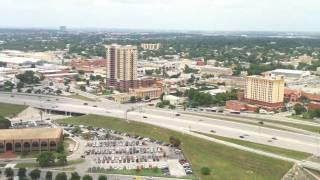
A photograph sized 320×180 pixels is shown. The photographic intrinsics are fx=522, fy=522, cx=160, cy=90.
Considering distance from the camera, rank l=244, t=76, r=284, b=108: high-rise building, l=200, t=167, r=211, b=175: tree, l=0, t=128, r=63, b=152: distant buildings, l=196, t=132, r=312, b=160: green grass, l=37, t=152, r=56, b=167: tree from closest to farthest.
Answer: l=200, t=167, r=211, b=175: tree → l=37, t=152, r=56, b=167: tree → l=196, t=132, r=312, b=160: green grass → l=0, t=128, r=63, b=152: distant buildings → l=244, t=76, r=284, b=108: high-rise building

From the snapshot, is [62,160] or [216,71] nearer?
[62,160]

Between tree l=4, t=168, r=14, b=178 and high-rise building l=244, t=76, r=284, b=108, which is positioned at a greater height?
high-rise building l=244, t=76, r=284, b=108

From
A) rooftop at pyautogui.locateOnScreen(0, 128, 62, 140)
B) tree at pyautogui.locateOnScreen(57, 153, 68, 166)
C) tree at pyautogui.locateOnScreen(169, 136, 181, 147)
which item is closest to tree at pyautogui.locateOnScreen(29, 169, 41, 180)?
tree at pyautogui.locateOnScreen(57, 153, 68, 166)

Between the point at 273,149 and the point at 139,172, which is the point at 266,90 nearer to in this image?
the point at 273,149

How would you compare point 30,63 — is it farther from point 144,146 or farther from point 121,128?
point 144,146

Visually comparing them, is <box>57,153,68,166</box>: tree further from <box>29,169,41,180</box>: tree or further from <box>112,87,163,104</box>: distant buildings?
<box>112,87,163,104</box>: distant buildings

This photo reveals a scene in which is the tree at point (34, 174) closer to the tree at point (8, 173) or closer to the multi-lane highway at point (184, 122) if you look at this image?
the tree at point (8, 173)

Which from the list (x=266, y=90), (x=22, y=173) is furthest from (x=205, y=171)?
(x=266, y=90)

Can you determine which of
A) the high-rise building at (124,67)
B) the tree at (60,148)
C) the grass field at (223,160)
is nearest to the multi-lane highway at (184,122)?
the grass field at (223,160)
